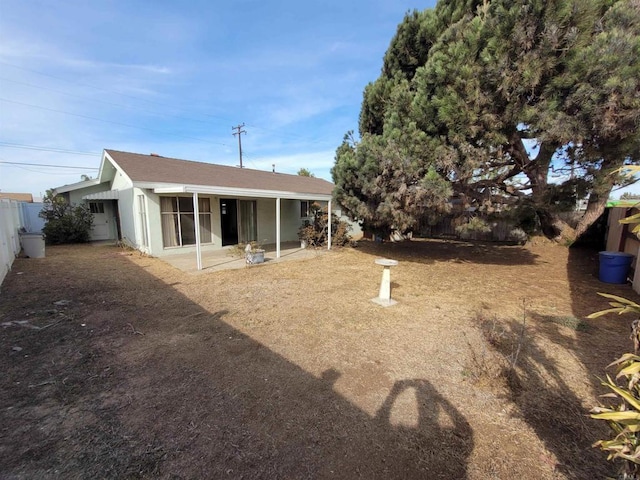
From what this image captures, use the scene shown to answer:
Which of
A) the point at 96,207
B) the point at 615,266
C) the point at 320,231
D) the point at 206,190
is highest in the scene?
the point at 206,190

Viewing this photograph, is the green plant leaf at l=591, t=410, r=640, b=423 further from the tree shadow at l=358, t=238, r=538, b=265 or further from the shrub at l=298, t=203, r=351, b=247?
the shrub at l=298, t=203, r=351, b=247

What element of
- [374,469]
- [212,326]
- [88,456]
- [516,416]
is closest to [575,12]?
[516,416]

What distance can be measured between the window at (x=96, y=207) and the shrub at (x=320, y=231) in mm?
9970

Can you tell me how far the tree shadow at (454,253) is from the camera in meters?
9.54

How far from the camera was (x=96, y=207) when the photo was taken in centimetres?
1372

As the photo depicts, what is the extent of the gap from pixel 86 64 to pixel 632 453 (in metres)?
16.2

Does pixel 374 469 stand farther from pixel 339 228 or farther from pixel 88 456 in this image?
pixel 339 228

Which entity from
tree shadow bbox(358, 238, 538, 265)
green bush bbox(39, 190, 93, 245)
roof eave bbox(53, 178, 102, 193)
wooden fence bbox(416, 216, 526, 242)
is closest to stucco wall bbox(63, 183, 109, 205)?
roof eave bbox(53, 178, 102, 193)

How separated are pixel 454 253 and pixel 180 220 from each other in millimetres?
10481

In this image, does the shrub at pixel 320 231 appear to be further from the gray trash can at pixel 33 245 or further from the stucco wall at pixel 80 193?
the stucco wall at pixel 80 193

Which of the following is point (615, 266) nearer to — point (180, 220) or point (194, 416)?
point (194, 416)

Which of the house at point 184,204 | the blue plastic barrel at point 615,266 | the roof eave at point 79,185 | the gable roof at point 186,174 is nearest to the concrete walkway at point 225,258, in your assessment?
the house at point 184,204

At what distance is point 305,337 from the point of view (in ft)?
13.0

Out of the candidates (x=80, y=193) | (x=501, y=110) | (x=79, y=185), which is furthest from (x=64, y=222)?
(x=501, y=110)
